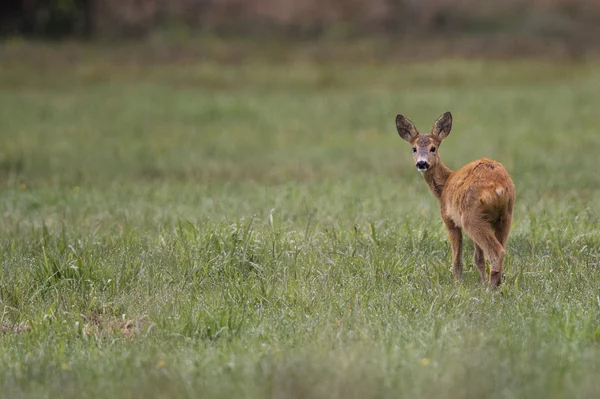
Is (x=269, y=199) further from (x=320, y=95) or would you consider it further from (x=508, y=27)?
(x=508, y=27)

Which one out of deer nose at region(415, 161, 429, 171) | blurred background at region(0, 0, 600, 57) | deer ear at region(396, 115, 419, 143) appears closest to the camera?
deer nose at region(415, 161, 429, 171)

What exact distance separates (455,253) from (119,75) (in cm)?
2661

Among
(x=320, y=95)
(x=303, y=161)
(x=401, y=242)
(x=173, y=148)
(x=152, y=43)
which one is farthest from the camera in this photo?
(x=152, y=43)

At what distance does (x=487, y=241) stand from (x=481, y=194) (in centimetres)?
33

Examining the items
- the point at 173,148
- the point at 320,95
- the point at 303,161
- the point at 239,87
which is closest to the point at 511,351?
the point at 303,161

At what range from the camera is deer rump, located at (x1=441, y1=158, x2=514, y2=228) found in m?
6.60

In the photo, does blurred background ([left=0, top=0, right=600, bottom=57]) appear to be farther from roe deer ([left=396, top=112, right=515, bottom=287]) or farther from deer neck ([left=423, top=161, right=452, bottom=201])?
roe deer ([left=396, top=112, right=515, bottom=287])

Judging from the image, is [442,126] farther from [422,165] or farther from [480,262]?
[480,262]

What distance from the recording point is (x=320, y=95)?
93.7 feet

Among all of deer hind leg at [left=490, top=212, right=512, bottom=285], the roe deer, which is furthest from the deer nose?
deer hind leg at [left=490, top=212, right=512, bottom=285]

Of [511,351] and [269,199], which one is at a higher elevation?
[511,351]

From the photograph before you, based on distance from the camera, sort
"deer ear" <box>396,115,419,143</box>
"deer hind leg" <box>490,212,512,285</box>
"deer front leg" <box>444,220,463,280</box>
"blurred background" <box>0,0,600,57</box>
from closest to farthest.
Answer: "deer hind leg" <box>490,212,512,285</box> → "deer front leg" <box>444,220,463,280</box> → "deer ear" <box>396,115,419,143</box> → "blurred background" <box>0,0,600,57</box>

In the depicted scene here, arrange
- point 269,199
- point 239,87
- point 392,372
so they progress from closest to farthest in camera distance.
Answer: point 392,372, point 269,199, point 239,87

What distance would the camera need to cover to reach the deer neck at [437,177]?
748 cm
